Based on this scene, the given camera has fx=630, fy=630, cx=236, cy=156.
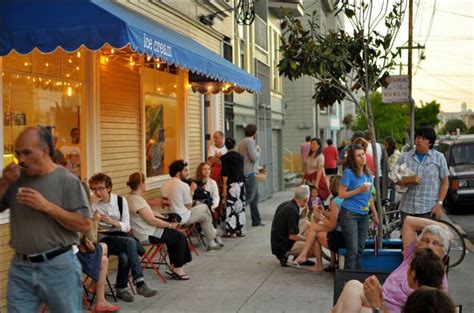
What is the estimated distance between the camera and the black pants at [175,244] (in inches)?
297

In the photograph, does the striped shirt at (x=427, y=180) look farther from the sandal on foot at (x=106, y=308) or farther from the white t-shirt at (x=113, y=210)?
the sandal on foot at (x=106, y=308)

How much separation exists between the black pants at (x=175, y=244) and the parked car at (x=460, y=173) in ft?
31.1

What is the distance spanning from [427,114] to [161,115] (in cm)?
5066

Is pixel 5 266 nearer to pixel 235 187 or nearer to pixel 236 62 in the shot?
pixel 235 187

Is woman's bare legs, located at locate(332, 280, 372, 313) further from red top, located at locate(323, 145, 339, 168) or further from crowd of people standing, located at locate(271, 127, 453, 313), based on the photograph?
red top, located at locate(323, 145, 339, 168)

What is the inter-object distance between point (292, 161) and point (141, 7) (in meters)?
20.5

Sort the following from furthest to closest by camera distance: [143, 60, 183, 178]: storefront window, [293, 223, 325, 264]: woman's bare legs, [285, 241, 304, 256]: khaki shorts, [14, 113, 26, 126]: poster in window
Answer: [143, 60, 183, 178]: storefront window < [285, 241, 304, 256]: khaki shorts < [293, 223, 325, 264]: woman's bare legs < [14, 113, 26, 126]: poster in window

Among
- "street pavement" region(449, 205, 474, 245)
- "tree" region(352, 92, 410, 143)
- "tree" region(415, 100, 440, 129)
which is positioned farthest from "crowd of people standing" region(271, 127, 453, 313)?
"tree" region(415, 100, 440, 129)

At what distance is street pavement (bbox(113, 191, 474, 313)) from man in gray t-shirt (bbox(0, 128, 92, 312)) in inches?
107

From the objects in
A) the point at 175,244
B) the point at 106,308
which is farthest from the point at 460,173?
the point at 106,308

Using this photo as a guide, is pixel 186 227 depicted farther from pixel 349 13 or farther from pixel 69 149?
pixel 349 13

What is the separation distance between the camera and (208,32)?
1352cm

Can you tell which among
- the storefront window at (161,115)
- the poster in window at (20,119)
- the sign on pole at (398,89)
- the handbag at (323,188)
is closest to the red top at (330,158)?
the handbag at (323,188)

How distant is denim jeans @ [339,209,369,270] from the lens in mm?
7109
